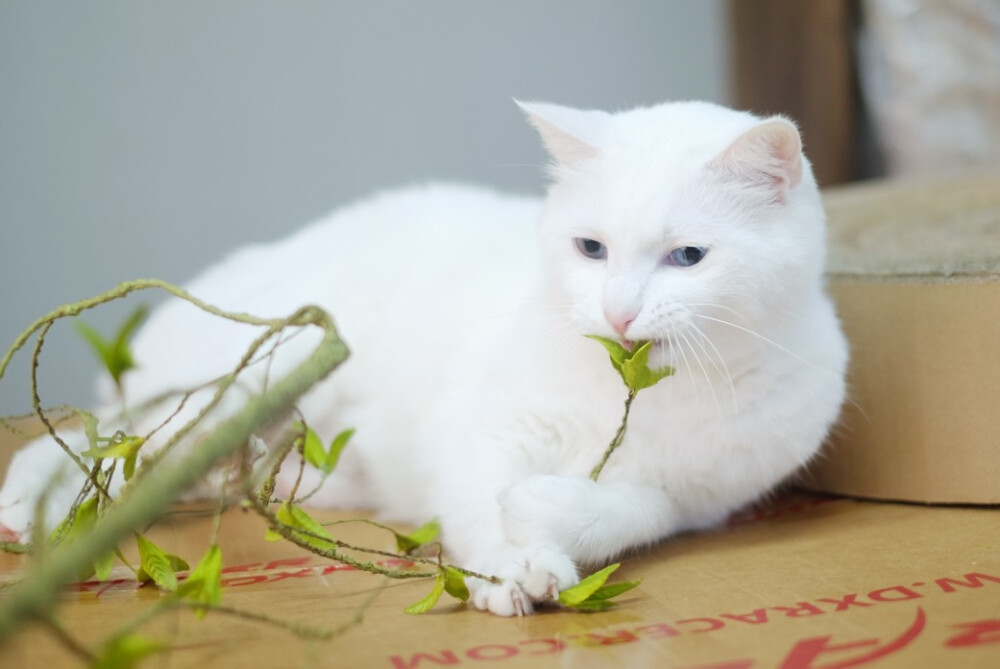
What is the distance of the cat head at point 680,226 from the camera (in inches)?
46.8

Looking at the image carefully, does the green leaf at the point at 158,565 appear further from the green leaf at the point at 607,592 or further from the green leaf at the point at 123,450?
the green leaf at the point at 607,592

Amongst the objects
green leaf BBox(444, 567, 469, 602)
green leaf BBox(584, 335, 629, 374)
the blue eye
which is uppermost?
the blue eye

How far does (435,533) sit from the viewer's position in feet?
4.24

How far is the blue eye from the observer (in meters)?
1.23

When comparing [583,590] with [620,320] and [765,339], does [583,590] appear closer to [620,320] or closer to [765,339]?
[620,320]

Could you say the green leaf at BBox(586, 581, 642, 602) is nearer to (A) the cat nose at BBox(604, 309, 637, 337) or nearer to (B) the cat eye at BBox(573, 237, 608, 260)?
(A) the cat nose at BBox(604, 309, 637, 337)

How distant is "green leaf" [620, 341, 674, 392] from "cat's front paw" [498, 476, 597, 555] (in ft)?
0.53

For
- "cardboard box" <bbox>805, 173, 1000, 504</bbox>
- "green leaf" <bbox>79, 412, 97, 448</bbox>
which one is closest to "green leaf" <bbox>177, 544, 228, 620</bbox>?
"green leaf" <bbox>79, 412, 97, 448</bbox>

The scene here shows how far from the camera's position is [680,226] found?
47.6 inches

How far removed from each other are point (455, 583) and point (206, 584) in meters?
0.29

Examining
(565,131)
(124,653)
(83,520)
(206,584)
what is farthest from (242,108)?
(124,653)

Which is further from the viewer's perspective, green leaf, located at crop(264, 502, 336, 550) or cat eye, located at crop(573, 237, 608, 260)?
cat eye, located at crop(573, 237, 608, 260)

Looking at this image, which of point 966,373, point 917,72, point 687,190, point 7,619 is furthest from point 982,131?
point 7,619

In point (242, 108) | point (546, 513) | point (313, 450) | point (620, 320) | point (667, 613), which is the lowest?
point (667, 613)
